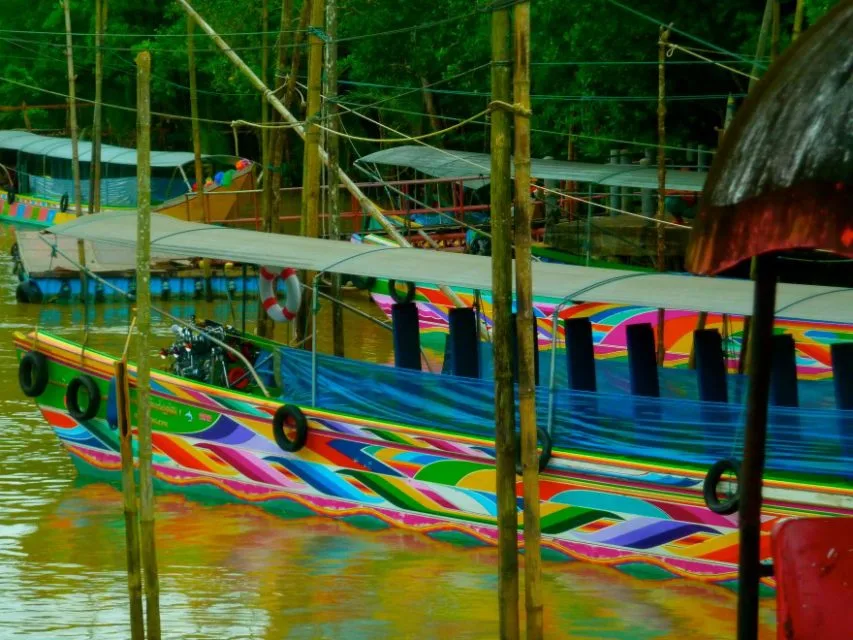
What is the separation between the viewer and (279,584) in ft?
39.1

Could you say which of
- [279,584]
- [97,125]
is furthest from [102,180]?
[279,584]

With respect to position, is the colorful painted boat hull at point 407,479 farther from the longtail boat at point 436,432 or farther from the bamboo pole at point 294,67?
the bamboo pole at point 294,67

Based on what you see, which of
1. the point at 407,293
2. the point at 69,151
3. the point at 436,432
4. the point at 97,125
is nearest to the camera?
the point at 436,432

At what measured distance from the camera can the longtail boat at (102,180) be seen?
35.6m

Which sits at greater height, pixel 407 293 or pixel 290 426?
pixel 407 293

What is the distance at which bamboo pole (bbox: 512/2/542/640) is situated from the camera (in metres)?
8.34

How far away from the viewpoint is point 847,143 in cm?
416

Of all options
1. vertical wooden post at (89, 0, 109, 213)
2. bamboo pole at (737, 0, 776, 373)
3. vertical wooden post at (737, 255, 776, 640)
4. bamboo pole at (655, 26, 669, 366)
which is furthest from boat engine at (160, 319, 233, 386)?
vertical wooden post at (89, 0, 109, 213)

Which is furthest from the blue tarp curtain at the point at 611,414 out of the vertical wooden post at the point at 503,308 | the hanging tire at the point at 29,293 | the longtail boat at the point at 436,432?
the hanging tire at the point at 29,293

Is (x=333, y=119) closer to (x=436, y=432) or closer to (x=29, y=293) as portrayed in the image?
(x=436, y=432)

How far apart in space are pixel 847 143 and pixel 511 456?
4491 millimetres

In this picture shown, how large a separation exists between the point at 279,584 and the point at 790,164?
8.34 m

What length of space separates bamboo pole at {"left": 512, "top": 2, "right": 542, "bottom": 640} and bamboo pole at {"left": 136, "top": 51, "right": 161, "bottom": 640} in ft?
6.88

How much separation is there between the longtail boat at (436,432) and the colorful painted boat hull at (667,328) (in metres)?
4.07
